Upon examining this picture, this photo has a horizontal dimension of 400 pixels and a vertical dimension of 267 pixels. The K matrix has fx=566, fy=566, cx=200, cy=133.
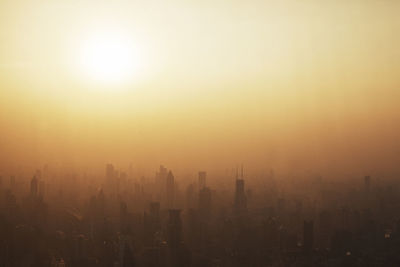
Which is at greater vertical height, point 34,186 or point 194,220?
point 34,186

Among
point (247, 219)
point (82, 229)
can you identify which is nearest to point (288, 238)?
point (247, 219)

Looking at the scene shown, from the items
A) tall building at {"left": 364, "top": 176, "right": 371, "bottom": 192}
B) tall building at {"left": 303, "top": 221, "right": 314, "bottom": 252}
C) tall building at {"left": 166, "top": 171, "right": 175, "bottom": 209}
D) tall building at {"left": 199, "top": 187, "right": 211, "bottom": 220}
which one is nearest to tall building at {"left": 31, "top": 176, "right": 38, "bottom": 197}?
tall building at {"left": 166, "top": 171, "right": 175, "bottom": 209}

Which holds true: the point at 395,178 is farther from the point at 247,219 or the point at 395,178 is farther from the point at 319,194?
the point at 247,219

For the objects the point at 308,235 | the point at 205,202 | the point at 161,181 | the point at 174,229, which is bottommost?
the point at 308,235

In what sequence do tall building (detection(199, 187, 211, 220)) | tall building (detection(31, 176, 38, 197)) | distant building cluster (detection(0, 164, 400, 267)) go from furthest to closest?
tall building (detection(31, 176, 38, 197)), tall building (detection(199, 187, 211, 220)), distant building cluster (detection(0, 164, 400, 267))

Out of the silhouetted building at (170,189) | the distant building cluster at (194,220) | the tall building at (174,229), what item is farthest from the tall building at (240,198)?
the tall building at (174,229)

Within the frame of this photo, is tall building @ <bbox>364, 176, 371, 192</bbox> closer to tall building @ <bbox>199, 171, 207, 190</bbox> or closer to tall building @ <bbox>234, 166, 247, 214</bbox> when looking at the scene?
tall building @ <bbox>234, 166, 247, 214</bbox>

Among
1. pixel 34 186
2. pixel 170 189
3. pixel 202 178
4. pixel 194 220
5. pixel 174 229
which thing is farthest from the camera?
pixel 202 178

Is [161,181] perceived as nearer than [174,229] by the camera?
No

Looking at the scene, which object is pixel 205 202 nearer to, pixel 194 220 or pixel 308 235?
pixel 194 220

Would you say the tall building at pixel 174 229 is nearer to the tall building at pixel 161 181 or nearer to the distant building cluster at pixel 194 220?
the distant building cluster at pixel 194 220

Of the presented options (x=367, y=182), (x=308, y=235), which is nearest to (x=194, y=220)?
(x=308, y=235)
